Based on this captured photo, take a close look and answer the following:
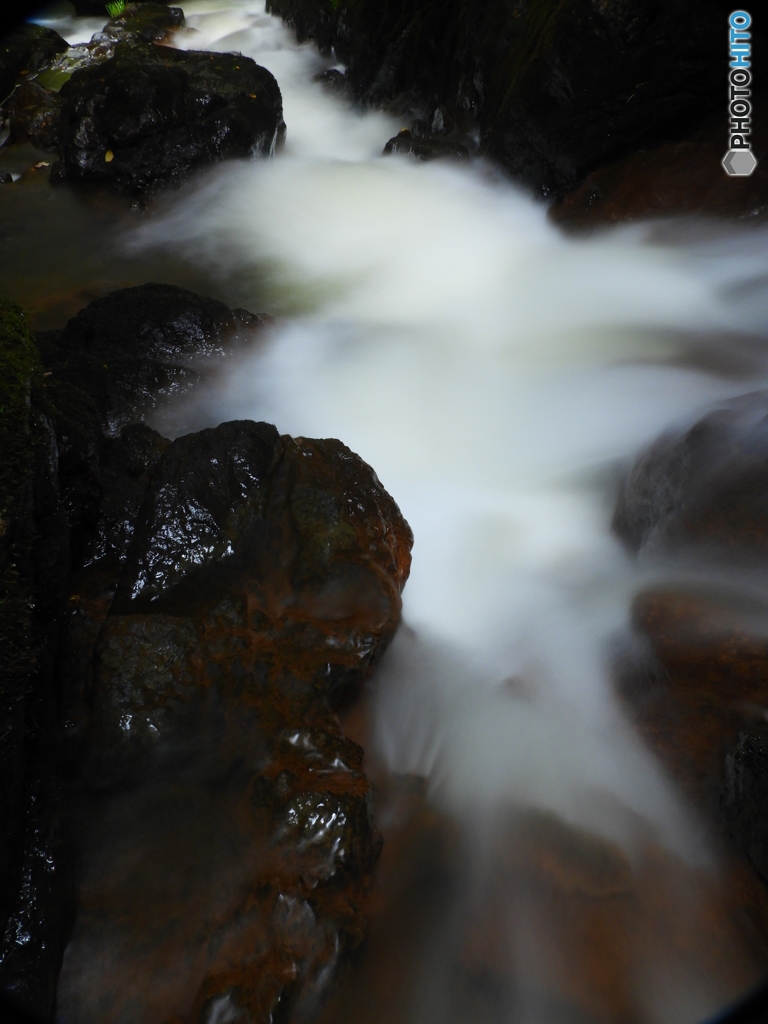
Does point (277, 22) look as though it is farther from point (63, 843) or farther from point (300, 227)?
point (63, 843)

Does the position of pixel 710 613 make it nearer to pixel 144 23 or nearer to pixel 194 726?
→ pixel 194 726

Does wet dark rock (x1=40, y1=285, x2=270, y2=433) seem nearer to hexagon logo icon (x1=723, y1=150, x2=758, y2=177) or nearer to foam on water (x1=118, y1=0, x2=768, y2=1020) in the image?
foam on water (x1=118, y1=0, x2=768, y2=1020)

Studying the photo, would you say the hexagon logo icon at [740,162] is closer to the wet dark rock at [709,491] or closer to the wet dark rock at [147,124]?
the wet dark rock at [709,491]

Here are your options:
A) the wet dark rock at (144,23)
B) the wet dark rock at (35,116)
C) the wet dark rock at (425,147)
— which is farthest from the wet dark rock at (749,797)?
the wet dark rock at (144,23)

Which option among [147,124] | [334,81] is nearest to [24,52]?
[334,81]

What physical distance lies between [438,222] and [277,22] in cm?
1279

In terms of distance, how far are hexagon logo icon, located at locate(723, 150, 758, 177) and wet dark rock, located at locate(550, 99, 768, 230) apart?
5 cm

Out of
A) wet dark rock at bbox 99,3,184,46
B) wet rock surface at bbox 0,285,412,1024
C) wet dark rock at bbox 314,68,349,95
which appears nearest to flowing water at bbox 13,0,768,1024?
wet rock surface at bbox 0,285,412,1024

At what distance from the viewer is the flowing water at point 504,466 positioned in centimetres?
254

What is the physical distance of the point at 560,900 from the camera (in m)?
2.65

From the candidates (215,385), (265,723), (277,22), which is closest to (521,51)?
(215,385)

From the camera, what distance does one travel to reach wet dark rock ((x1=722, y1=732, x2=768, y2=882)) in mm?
2533

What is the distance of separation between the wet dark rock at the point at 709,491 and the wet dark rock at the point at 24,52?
1530cm

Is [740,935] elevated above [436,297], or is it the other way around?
[740,935]
